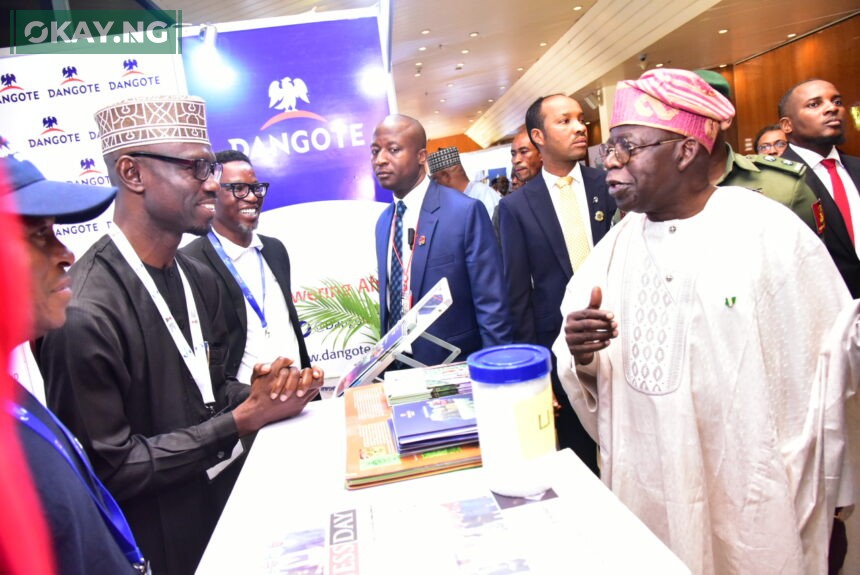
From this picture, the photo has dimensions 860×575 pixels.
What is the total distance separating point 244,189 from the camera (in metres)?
3.23

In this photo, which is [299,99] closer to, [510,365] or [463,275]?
[463,275]

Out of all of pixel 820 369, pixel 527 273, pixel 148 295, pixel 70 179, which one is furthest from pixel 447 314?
pixel 70 179

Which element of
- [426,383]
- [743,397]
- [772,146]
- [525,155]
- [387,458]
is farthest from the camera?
[772,146]

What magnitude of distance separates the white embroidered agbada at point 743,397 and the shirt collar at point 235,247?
2.21m

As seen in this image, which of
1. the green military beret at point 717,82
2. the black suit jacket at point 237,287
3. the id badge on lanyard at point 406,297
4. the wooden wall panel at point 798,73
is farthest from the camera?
the wooden wall panel at point 798,73

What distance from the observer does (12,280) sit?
398mm

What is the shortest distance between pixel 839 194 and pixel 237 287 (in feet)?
11.6

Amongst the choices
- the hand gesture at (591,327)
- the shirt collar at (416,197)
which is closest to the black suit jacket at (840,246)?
the shirt collar at (416,197)

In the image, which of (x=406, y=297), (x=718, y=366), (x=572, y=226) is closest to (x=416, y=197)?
(x=406, y=297)

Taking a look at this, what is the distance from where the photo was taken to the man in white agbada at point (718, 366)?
5.09 feet

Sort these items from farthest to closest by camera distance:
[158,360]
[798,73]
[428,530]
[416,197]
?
[798,73], [416,197], [158,360], [428,530]

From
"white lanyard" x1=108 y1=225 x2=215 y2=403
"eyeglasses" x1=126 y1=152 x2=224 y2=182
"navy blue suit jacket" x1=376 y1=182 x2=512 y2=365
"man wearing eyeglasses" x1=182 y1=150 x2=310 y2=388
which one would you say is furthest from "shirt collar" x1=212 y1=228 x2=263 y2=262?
"white lanyard" x1=108 y1=225 x2=215 y2=403

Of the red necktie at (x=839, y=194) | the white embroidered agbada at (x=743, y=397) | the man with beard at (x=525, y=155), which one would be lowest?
the white embroidered agbada at (x=743, y=397)

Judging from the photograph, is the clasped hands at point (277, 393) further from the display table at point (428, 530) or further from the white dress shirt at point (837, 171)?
the white dress shirt at point (837, 171)
